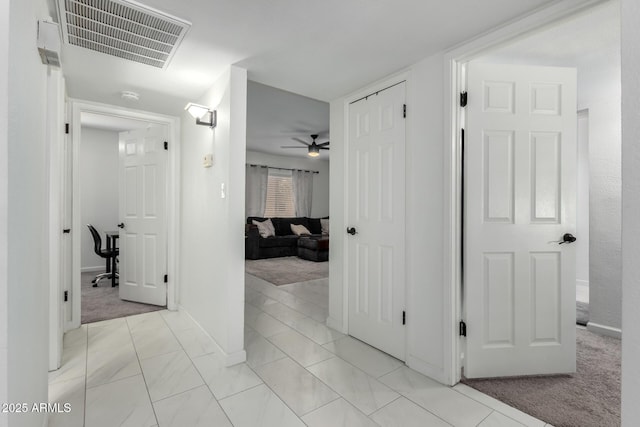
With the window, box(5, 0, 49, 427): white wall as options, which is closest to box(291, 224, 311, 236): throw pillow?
the window

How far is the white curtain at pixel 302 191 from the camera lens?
26.0 feet

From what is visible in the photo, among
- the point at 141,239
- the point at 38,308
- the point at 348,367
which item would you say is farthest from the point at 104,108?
the point at 348,367

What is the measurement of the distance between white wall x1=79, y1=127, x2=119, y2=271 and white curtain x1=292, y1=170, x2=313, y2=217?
4.06 meters

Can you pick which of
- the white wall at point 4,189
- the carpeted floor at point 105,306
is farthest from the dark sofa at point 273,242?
the white wall at point 4,189

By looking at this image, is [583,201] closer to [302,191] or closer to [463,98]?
[463,98]

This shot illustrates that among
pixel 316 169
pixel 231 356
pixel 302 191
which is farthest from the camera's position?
pixel 316 169

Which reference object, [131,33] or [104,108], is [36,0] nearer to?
[131,33]

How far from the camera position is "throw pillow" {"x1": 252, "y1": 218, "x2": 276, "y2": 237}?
6511mm

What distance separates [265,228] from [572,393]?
565 centimetres

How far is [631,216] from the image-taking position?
642 millimetres

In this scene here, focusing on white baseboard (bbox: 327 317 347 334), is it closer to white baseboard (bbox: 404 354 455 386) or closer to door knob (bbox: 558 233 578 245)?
white baseboard (bbox: 404 354 455 386)

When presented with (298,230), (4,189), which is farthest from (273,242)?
(4,189)

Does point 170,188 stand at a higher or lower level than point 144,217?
higher

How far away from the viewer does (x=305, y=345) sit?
97.7 inches
